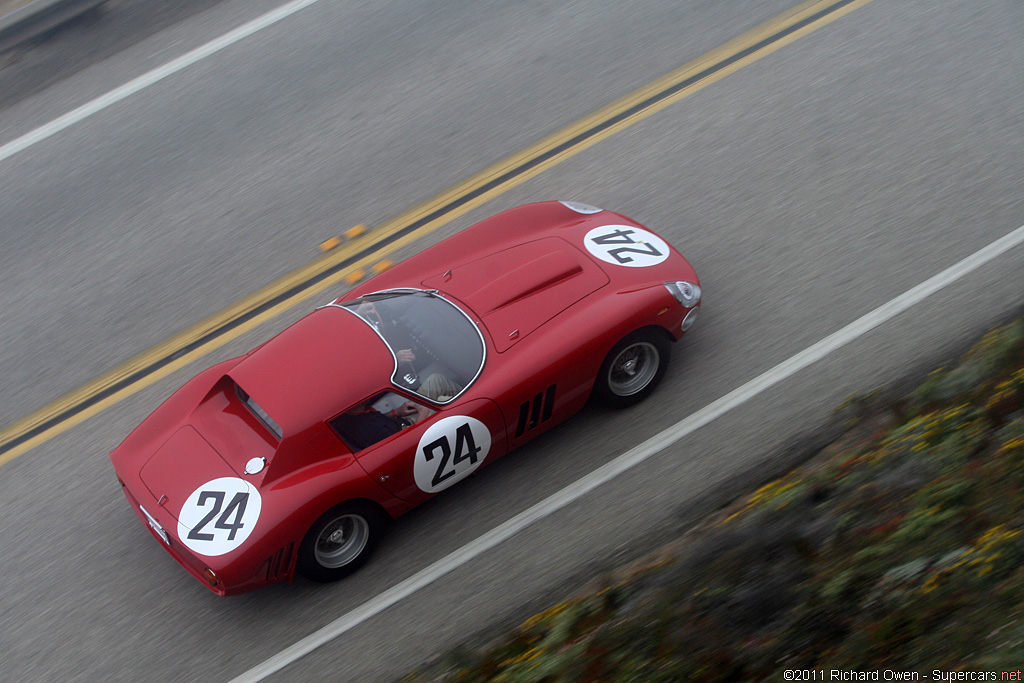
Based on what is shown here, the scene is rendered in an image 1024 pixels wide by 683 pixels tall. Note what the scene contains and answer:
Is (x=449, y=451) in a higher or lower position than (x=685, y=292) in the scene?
higher

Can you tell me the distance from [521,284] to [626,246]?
92cm

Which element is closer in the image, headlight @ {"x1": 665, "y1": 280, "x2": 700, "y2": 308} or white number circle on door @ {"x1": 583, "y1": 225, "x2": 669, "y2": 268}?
headlight @ {"x1": 665, "y1": 280, "x2": 700, "y2": 308}

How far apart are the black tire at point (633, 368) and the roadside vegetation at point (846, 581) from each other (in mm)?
1232

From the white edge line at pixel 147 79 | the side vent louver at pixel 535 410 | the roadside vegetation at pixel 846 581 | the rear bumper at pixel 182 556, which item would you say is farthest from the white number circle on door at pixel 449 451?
the white edge line at pixel 147 79

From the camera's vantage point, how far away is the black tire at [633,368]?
5980 millimetres

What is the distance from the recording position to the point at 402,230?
309 inches

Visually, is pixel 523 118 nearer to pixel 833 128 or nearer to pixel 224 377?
pixel 833 128

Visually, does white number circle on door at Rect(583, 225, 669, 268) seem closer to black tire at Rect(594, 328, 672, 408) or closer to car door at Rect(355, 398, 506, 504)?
black tire at Rect(594, 328, 672, 408)

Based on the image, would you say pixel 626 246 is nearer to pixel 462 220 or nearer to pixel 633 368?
pixel 633 368

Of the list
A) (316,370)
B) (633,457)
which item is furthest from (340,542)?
(633,457)

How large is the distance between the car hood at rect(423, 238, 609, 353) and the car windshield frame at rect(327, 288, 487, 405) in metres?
0.14

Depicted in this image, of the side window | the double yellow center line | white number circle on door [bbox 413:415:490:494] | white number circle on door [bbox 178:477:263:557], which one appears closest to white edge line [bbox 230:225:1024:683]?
white number circle on door [bbox 413:415:490:494]

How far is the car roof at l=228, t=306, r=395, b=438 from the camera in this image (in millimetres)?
5418

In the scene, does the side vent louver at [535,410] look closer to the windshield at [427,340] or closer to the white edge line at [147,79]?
the windshield at [427,340]
